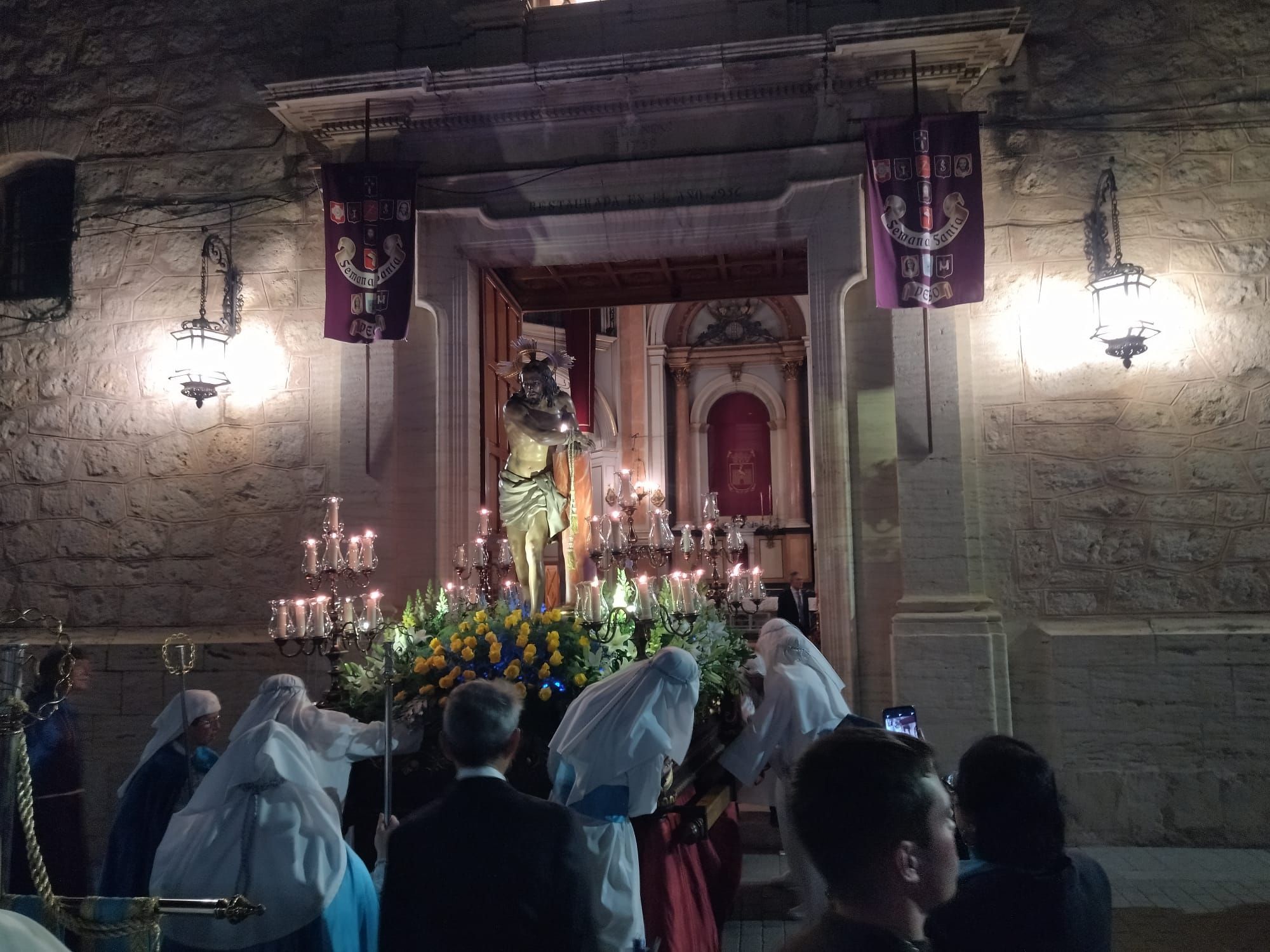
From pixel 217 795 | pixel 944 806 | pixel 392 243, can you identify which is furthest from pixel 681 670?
pixel 392 243

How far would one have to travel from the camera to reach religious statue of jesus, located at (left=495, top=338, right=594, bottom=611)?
25.2 feet

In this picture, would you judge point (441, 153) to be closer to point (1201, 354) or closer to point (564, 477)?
point (564, 477)

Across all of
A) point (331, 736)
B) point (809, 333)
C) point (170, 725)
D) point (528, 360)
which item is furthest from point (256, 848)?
point (809, 333)

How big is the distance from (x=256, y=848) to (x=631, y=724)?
1.34 m

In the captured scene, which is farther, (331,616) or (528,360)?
(528,360)

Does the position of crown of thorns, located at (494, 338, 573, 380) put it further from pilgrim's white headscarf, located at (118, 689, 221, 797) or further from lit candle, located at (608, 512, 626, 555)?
pilgrim's white headscarf, located at (118, 689, 221, 797)

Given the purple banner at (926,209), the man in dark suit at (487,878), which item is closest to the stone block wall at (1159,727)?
the purple banner at (926,209)

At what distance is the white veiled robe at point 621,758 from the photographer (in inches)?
133

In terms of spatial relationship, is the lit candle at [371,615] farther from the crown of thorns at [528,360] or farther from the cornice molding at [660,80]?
the cornice molding at [660,80]

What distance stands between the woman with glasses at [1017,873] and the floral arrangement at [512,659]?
305 cm

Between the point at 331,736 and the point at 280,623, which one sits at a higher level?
the point at 280,623

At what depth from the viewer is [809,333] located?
7.86m

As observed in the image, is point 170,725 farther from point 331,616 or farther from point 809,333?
point 809,333

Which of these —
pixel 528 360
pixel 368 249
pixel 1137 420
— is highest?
pixel 368 249
